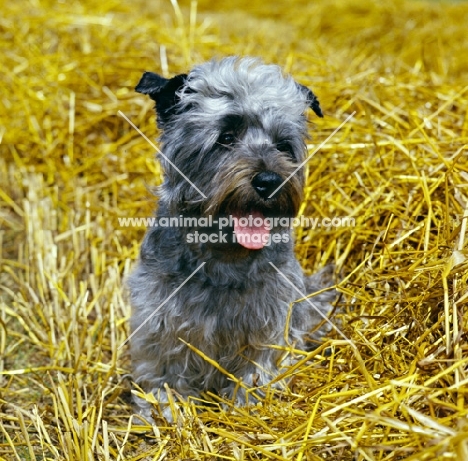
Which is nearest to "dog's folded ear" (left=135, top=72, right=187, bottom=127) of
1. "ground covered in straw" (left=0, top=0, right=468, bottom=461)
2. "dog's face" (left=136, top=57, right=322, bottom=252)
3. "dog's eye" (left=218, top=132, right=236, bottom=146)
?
"dog's face" (left=136, top=57, right=322, bottom=252)

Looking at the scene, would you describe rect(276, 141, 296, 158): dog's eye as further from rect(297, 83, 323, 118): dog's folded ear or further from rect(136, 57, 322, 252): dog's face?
rect(297, 83, 323, 118): dog's folded ear

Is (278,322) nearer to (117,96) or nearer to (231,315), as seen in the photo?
(231,315)

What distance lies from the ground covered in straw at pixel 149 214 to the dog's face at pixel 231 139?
651 mm

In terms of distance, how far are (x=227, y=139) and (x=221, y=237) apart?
453mm

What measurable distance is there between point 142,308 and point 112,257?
3.78 feet

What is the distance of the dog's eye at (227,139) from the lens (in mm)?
2859

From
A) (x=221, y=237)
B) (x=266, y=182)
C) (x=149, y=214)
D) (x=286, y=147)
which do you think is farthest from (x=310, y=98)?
(x=149, y=214)

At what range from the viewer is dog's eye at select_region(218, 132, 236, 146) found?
2.86 metres

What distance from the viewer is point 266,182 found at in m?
2.67

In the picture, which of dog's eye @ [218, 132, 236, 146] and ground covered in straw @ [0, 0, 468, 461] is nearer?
A: ground covered in straw @ [0, 0, 468, 461]

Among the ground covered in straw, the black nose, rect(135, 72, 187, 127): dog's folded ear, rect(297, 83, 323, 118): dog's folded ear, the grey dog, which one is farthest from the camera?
rect(297, 83, 323, 118): dog's folded ear

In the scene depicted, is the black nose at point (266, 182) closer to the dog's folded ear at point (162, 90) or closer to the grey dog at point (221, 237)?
the grey dog at point (221, 237)

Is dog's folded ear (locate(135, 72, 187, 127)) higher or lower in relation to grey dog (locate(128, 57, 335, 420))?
higher

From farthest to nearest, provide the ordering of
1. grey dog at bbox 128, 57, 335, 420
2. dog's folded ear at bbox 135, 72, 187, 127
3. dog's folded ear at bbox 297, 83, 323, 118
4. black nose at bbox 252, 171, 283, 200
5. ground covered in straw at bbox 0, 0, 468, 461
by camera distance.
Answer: dog's folded ear at bbox 297, 83, 323, 118 → dog's folded ear at bbox 135, 72, 187, 127 → grey dog at bbox 128, 57, 335, 420 → black nose at bbox 252, 171, 283, 200 → ground covered in straw at bbox 0, 0, 468, 461
